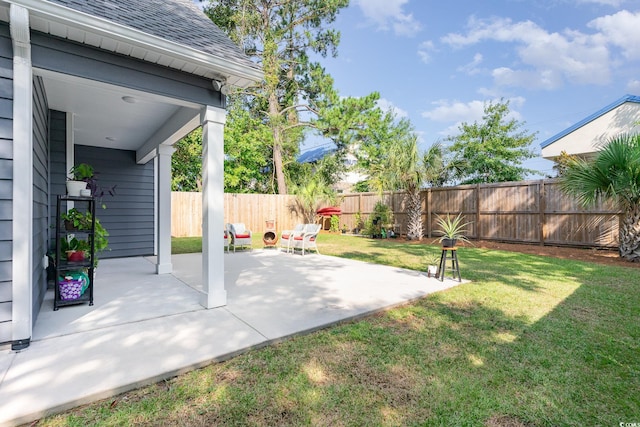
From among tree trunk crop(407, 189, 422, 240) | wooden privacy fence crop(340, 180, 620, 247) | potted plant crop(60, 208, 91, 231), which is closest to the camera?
potted plant crop(60, 208, 91, 231)

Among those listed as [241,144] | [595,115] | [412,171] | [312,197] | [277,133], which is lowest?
[312,197]

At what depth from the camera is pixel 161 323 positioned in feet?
10.2

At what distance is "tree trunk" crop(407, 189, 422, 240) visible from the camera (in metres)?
11.0

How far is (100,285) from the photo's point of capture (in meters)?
4.62

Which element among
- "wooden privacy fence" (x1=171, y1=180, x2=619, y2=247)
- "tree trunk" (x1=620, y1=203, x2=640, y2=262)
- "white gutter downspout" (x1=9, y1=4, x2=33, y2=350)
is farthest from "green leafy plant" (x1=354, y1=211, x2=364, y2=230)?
"white gutter downspout" (x1=9, y1=4, x2=33, y2=350)

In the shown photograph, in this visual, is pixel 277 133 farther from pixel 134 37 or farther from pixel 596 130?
pixel 134 37

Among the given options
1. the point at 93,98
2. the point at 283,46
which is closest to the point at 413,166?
the point at 93,98

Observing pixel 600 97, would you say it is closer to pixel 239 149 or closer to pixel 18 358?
pixel 239 149

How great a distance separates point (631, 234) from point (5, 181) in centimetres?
972

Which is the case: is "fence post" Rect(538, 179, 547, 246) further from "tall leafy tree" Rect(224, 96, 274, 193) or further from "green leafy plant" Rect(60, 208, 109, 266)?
"tall leafy tree" Rect(224, 96, 274, 193)

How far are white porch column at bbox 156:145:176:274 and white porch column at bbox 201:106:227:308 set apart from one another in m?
2.29

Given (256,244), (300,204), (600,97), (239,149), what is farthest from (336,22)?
(600,97)

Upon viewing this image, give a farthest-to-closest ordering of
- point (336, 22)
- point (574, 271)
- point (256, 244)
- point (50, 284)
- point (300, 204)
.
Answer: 1. point (336, 22)
2. point (300, 204)
3. point (256, 244)
4. point (574, 271)
5. point (50, 284)

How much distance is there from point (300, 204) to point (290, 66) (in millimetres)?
7677
